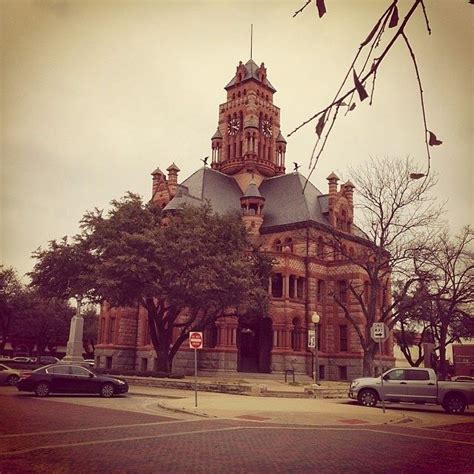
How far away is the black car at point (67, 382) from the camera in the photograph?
2191 cm

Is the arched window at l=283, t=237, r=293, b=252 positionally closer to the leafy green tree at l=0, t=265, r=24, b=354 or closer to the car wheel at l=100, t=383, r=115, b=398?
the car wheel at l=100, t=383, r=115, b=398

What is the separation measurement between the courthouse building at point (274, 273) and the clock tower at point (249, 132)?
160mm

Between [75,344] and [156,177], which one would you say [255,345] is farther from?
[156,177]

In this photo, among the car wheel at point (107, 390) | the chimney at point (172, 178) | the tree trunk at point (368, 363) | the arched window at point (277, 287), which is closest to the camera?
the car wheel at point (107, 390)

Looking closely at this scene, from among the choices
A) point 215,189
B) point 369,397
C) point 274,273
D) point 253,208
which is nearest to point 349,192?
point 253,208

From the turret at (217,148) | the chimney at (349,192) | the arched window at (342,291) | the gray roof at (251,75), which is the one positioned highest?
the gray roof at (251,75)

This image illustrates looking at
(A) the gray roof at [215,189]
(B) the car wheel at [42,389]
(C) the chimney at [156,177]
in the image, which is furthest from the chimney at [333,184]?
(B) the car wheel at [42,389]

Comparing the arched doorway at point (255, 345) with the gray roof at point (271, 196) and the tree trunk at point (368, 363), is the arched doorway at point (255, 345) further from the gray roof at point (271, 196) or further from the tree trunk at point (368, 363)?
the tree trunk at point (368, 363)

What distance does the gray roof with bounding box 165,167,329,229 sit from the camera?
169 ft

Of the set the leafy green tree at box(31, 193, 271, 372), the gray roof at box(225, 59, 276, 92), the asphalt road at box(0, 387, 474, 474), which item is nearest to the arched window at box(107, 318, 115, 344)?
the leafy green tree at box(31, 193, 271, 372)

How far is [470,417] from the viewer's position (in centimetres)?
2038

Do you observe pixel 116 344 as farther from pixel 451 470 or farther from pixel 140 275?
pixel 451 470

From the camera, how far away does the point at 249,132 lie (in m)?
59.8

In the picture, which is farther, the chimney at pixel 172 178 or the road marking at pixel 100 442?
the chimney at pixel 172 178
